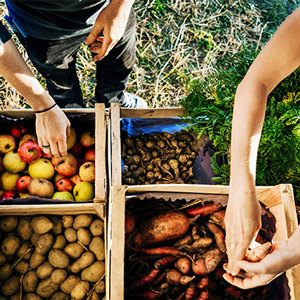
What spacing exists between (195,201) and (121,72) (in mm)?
1481

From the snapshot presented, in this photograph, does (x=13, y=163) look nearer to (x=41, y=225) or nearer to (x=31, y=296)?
(x=41, y=225)

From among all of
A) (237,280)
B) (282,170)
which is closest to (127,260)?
(237,280)

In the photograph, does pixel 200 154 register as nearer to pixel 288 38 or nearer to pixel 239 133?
pixel 239 133

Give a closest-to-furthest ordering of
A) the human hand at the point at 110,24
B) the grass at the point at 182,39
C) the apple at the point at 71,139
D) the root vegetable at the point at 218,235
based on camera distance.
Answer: the human hand at the point at 110,24
the root vegetable at the point at 218,235
the apple at the point at 71,139
the grass at the point at 182,39

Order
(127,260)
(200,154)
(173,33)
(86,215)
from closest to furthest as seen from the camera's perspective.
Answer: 1. (127,260)
2. (86,215)
3. (200,154)
4. (173,33)

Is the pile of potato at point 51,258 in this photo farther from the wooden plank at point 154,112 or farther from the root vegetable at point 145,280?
the wooden plank at point 154,112

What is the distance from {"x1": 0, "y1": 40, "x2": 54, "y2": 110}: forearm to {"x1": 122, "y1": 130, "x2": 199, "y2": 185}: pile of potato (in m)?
0.93

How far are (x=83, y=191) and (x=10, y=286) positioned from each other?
32.0 inches

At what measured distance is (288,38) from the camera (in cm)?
124

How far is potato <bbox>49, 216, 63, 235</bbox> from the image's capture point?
204 cm

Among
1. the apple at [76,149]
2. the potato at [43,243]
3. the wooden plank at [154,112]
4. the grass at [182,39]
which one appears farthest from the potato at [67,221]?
the grass at [182,39]

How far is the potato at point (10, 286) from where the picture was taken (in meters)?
1.89

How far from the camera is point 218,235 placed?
191 centimetres

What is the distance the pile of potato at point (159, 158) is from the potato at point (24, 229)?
2.71 feet
